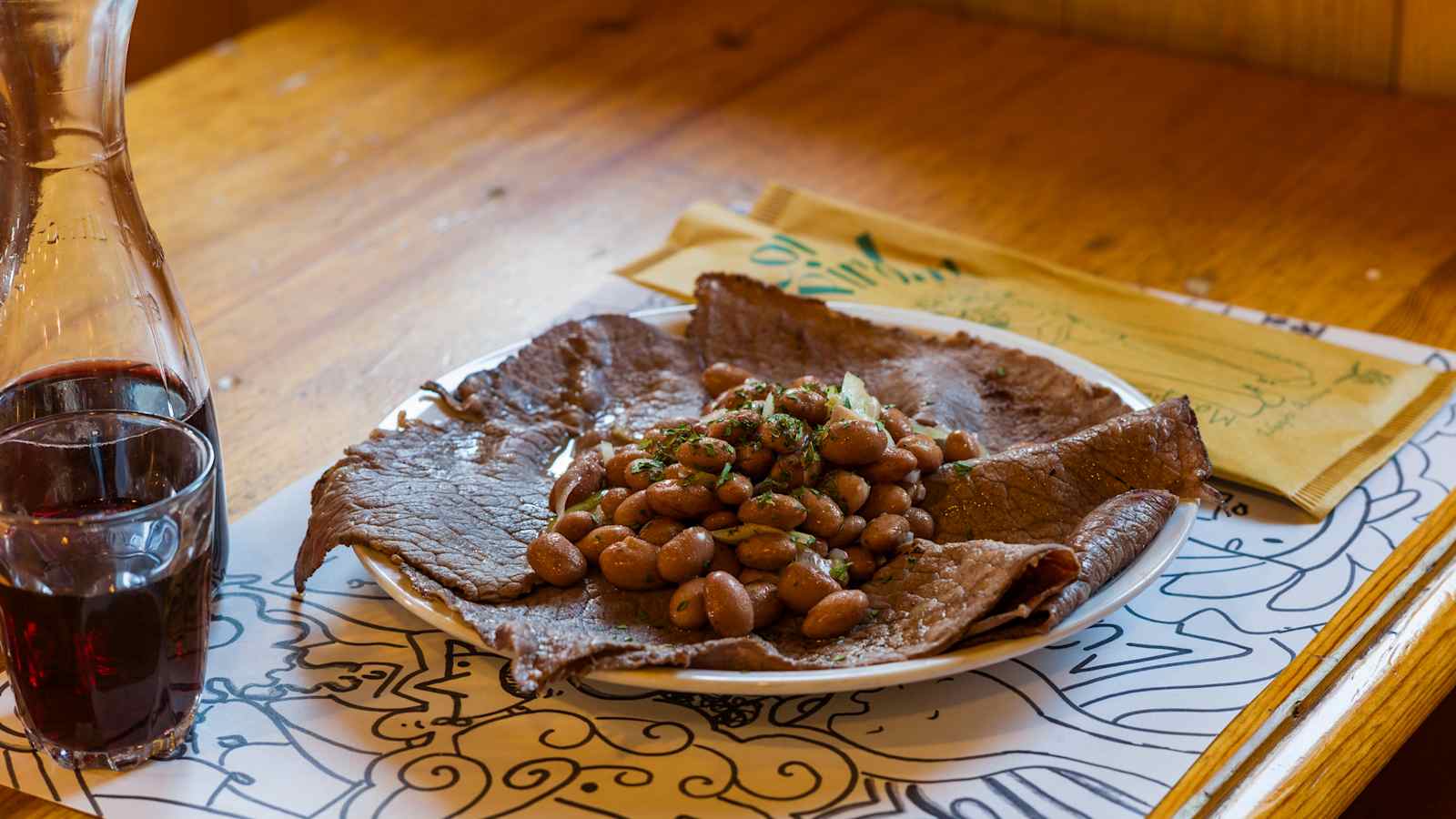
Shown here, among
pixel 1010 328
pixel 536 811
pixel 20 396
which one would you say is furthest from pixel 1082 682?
pixel 20 396

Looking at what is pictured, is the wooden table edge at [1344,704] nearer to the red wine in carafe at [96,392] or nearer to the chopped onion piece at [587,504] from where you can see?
the chopped onion piece at [587,504]

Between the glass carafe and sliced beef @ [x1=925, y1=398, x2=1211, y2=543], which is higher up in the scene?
sliced beef @ [x1=925, y1=398, x2=1211, y2=543]

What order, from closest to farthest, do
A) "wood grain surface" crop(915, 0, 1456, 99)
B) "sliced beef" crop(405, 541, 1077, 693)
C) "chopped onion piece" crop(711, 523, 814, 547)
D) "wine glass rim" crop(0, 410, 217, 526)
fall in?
"wine glass rim" crop(0, 410, 217, 526) < "sliced beef" crop(405, 541, 1077, 693) < "chopped onion piece" crop(711, 523, 814, 547) < "wood grain surface" crop(915, 0, 1456, 99)

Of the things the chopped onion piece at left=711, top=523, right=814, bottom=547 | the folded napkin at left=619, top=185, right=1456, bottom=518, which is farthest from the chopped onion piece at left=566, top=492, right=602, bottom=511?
the folded napkin at left=619, top=185, right=1456, bottom=518

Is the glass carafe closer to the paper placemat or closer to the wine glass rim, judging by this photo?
the wine glass rim

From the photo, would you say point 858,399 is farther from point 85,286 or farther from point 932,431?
point 85,286

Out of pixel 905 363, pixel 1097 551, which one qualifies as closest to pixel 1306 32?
pixel 905 363

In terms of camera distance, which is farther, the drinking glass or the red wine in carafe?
the red wine in carafe

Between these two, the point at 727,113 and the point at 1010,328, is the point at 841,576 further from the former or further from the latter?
the point at 727,113
